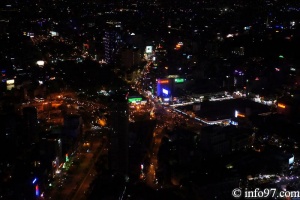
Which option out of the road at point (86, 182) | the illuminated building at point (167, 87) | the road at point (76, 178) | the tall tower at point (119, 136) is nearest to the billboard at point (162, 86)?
the illuminated building at point (167, 87)

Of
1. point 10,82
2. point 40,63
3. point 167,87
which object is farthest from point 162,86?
point 40,63

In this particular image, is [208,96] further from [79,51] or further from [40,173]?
[79,51]

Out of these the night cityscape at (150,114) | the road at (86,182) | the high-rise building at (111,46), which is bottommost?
the road at (86,182)

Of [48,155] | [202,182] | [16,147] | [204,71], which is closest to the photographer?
[202,182]

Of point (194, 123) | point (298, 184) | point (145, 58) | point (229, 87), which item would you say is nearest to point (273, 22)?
point (145, 58)

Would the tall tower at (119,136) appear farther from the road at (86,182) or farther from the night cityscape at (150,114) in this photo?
the road at (86,182)

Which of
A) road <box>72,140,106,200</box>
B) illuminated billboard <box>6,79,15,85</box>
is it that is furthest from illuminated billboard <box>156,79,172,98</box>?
illuminated billboard <box>6,79,15,85</box>

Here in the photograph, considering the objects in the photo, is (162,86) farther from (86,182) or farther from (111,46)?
(111,46)

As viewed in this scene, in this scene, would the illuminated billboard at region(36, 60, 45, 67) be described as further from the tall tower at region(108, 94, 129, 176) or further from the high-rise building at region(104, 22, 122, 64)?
the tall tower at region(108, 94, 129, 176)
